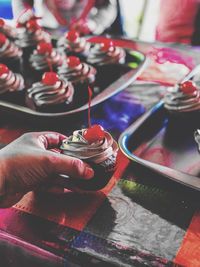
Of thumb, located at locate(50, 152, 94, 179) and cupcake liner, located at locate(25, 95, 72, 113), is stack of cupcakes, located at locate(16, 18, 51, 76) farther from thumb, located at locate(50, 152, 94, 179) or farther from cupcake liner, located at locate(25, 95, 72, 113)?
thumb, located at locate(50, 152, 94, 179)

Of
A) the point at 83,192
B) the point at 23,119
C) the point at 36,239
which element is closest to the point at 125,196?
the point at 83,192

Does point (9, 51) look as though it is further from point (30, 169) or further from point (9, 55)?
point (30, 169)

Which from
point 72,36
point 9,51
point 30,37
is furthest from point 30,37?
point 72,36

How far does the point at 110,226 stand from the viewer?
Result: 139cm

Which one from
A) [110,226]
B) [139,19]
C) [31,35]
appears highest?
[31,35]

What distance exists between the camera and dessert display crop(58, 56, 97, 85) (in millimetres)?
2277

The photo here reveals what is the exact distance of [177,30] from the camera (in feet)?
A: 11.3

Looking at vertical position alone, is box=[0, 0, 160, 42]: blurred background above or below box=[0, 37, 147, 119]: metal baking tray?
below

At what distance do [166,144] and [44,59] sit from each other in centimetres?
102

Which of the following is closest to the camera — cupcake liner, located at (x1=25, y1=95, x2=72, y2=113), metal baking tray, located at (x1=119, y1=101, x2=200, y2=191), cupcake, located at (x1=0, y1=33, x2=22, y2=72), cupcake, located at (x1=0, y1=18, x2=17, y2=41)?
metal baking tray, located at (x1=119, y1=101, x2=200, y2=191)

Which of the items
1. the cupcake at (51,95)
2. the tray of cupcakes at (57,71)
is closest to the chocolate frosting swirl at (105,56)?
the tray of cupcakes at (57,71)

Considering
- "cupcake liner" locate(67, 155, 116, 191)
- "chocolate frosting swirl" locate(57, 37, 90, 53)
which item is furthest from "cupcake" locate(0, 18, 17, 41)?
"cupcake liner" locate(67, 155, 116, 191)

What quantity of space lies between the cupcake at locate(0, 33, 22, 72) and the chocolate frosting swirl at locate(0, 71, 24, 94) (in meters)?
0.36

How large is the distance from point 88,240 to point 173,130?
2.48 ft
